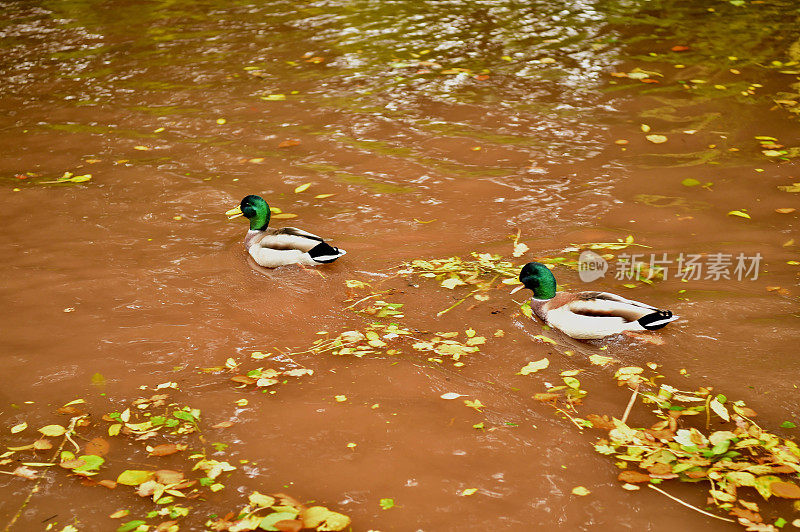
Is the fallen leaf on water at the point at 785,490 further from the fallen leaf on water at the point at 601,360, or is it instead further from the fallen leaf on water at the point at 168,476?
the fallen leaf on water at the point at 168,476

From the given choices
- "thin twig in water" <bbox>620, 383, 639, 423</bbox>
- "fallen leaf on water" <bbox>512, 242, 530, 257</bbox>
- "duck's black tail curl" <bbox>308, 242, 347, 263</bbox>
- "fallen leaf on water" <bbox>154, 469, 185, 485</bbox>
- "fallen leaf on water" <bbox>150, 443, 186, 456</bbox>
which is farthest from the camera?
"fallen leaf on water" <bbox>512, 242, 530, 257</bbox>

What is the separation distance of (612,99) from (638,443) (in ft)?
19.7

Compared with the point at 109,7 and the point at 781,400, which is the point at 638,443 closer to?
the point at 781,400

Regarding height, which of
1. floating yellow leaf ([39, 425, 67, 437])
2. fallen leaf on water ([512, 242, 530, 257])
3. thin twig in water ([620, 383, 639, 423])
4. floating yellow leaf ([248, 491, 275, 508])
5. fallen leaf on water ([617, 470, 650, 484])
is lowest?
fallen leaf on water ([617, 470, 650, 484])

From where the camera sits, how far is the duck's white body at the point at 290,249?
227 inches

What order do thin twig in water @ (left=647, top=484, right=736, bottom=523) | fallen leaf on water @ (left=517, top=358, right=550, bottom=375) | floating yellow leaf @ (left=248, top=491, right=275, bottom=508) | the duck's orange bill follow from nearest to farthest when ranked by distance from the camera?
thin twig in water @ (left=647, top=484, right=736, bottom=523) < floating yellow leaf @ (left=248, top=491, right=275, bottom=508) < fallen leaf on water @ (left=517, top=358, right=550, bottom=375) < the duck's orange bill

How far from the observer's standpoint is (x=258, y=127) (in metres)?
8.79

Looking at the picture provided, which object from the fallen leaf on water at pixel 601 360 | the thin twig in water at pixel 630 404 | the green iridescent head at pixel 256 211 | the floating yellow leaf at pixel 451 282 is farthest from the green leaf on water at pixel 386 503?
the green iridescent head at pixel 256 211

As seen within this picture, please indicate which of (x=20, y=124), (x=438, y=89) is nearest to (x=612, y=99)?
(x=438, y=89)

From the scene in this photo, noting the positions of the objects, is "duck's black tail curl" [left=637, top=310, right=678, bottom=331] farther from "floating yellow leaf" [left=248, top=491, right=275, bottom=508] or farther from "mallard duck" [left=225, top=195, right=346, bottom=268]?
"floating yellow leaf" [left=248, top=491, right=275, bottom=508]

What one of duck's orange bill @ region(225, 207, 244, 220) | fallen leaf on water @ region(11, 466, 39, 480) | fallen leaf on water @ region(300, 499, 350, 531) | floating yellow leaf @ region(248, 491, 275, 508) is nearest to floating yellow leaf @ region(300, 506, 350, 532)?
fallen leaf on water @ region(300, 499, 350, 531)

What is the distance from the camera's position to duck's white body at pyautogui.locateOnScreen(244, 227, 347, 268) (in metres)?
5.76

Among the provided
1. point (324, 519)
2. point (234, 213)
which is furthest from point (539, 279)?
point (234, 213)

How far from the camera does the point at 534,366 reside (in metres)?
4.72
